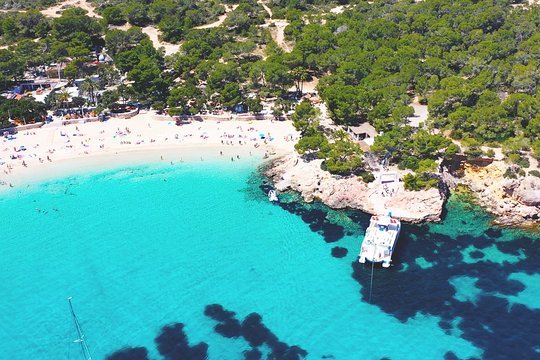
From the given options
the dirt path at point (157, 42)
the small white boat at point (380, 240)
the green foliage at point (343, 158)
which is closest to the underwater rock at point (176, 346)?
the small white boat at point (380, 240)

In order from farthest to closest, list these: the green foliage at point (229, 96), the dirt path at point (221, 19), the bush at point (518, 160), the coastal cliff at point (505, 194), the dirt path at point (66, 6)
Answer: the dirt path at point (66, 6)
the dirt path at point (221, 19)
the green foliage at point (229, 96)
the bush at point (518, 160)
the coastal cliff at point (505, 194)

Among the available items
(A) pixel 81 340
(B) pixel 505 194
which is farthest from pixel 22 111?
(B) pixel 505 194

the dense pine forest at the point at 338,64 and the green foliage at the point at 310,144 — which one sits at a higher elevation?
the dense pine forest at the point at 338,64

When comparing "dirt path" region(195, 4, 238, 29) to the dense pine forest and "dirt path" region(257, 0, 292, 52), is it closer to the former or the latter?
the dense pine forest

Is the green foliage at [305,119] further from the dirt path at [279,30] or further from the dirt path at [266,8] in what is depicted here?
the dirt path at [266,8]

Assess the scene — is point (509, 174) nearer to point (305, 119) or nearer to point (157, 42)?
point (305, 119)

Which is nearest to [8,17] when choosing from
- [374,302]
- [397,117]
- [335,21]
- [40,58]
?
[40,58]

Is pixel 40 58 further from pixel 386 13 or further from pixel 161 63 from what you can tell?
pixel 386 13
